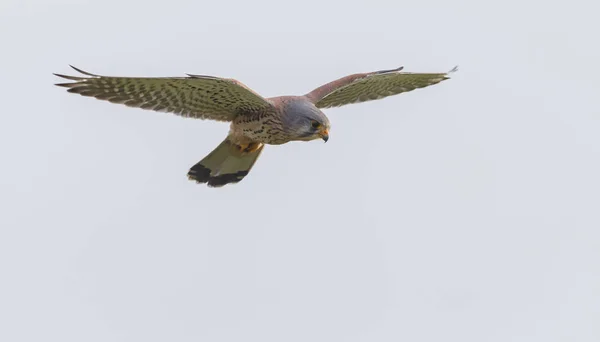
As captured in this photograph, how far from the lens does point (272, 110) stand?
13.3 m

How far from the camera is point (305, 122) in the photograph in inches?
516

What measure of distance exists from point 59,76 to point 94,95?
1.63 feet

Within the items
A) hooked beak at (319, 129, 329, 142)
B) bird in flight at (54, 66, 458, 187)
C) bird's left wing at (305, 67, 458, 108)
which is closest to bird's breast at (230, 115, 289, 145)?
bird in flight at (54, 66, 458, 187)

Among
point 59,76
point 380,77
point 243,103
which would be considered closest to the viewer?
point 59,76

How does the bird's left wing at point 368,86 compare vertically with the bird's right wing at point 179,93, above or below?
above

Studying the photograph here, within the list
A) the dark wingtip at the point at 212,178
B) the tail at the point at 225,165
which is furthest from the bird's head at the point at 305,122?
the dark wingtip at the point at 212,178

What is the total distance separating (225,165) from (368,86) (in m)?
1.88

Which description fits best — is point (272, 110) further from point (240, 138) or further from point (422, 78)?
point (422, 78)

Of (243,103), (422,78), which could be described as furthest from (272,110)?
(422,78)

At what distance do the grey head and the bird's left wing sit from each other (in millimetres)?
633

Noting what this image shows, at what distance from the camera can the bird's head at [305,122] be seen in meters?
13.1

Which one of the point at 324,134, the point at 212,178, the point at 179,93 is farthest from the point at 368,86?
the point at 179,93

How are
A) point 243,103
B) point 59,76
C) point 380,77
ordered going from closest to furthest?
point 59,76
point 243,103
point 380,77

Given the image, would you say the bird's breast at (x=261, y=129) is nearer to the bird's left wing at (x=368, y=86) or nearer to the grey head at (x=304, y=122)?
the grey head at (x=304, y=122)
